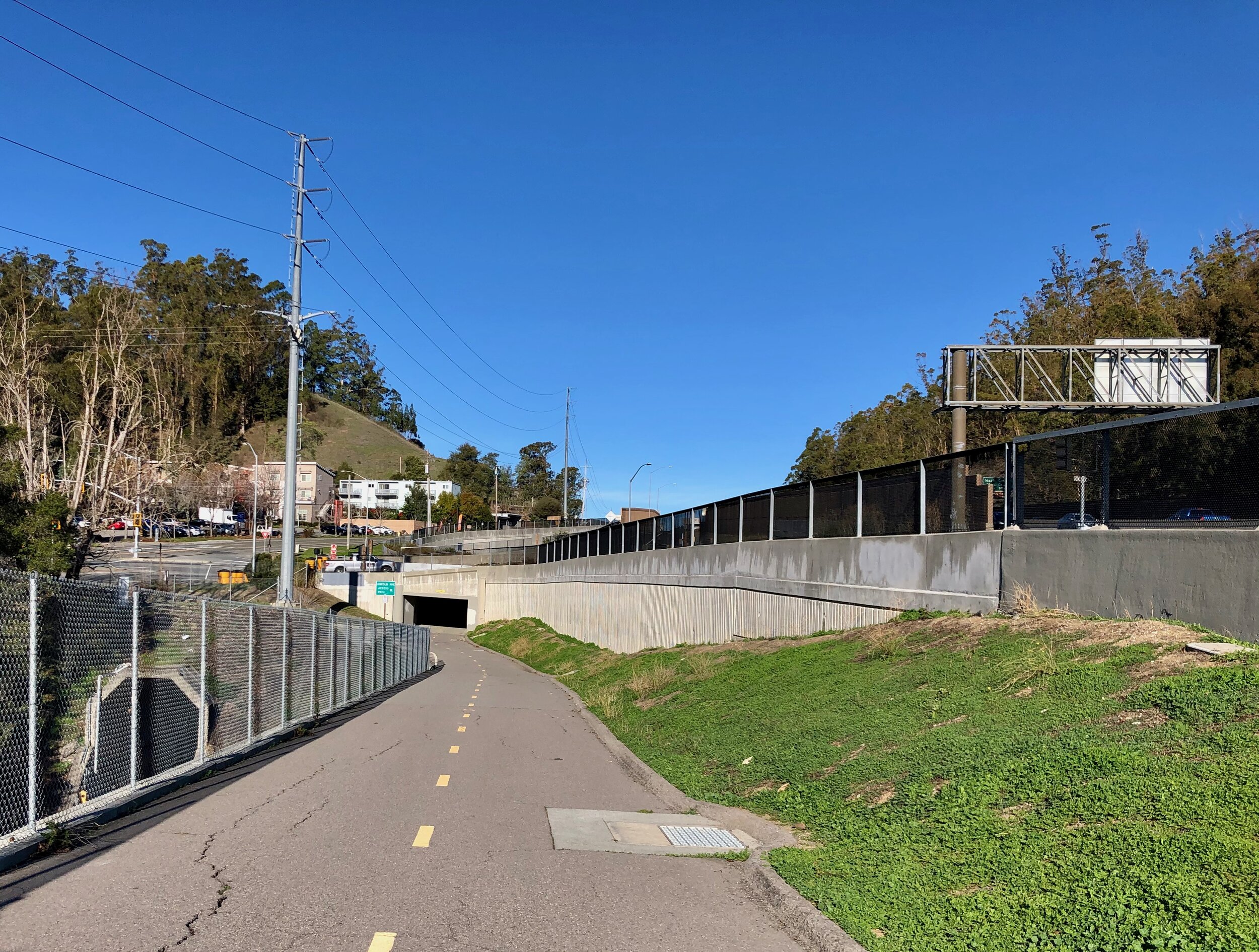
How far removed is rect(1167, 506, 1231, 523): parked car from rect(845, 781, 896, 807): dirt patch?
4.65 metres

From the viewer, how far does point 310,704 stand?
16.5m

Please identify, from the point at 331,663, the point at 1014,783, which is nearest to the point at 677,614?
the point at 331,663

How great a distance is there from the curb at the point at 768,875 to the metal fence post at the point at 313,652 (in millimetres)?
5478

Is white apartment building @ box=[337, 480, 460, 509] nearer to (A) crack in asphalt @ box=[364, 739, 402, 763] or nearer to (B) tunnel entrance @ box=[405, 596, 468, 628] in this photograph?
(B) tunnel entrance @ box=[405, 596, 468, 628]

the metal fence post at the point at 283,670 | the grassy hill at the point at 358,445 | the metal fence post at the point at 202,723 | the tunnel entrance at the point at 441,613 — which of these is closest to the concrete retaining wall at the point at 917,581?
the metal fence post at the point at 283,670

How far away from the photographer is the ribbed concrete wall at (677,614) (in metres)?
19.8

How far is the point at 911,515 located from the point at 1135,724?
9484mm

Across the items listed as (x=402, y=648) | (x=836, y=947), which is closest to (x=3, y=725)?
(x=836, y=947)

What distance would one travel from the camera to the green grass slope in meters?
5.27

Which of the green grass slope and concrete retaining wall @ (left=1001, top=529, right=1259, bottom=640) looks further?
concrete retaining wall @ (left=1001, top=529, right=1259, bottom=640)

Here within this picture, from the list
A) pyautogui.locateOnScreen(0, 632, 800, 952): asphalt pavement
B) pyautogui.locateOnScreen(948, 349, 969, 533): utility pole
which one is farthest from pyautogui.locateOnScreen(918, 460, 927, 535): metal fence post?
pyautogui.locateOnScreen(948, 349, 969, 533): utility pole

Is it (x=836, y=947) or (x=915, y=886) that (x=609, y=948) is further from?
(x=915, y=886)

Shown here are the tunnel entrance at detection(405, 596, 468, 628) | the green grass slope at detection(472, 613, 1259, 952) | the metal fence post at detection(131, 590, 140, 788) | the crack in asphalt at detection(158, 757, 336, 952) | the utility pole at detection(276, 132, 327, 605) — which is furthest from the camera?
the tunnel entrance at detection(405, 596, 468, 628)

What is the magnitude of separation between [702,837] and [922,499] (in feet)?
30.9
